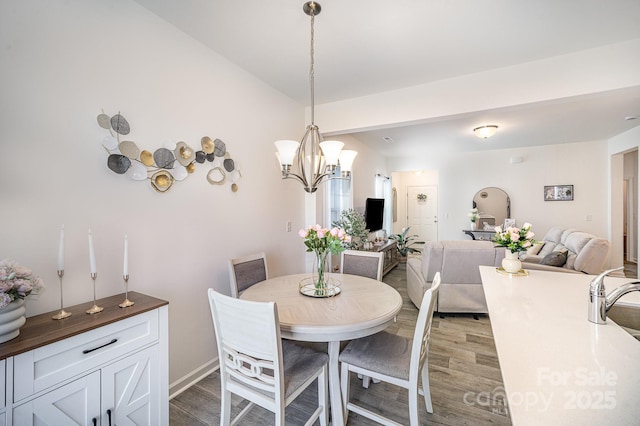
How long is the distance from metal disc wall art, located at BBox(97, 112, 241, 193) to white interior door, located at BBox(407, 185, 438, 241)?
20.6ft

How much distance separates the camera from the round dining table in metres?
1.44

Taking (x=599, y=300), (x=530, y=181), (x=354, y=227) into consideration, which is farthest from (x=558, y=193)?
(x=599, y=300)

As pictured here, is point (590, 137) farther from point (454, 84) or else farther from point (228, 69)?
point (228, 69)

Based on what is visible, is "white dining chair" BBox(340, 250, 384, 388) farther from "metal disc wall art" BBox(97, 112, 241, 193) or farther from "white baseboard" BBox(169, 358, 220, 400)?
"white baseboard" BBox(169, 358, 220, 400)

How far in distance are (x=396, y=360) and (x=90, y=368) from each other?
1.54 meters

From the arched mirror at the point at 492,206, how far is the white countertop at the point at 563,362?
17.6 ft

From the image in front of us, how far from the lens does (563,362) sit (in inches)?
36.1

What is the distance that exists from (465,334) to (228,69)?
3.57 meters

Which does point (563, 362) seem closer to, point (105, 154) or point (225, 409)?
point (225, 409)

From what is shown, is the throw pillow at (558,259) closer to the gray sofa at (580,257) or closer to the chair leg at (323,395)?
the gray sofa at (580,257)

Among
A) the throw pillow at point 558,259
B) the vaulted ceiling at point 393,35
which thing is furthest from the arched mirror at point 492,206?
the vaulted ceiling at point 393,35

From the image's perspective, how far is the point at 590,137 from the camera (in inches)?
202

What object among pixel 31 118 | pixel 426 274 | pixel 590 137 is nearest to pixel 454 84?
pixel 426 274

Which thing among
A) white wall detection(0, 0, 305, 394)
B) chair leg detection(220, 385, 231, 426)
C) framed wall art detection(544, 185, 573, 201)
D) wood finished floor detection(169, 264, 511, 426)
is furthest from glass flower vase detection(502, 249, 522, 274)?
framed wall art detection(544, 185, 573, 201)
